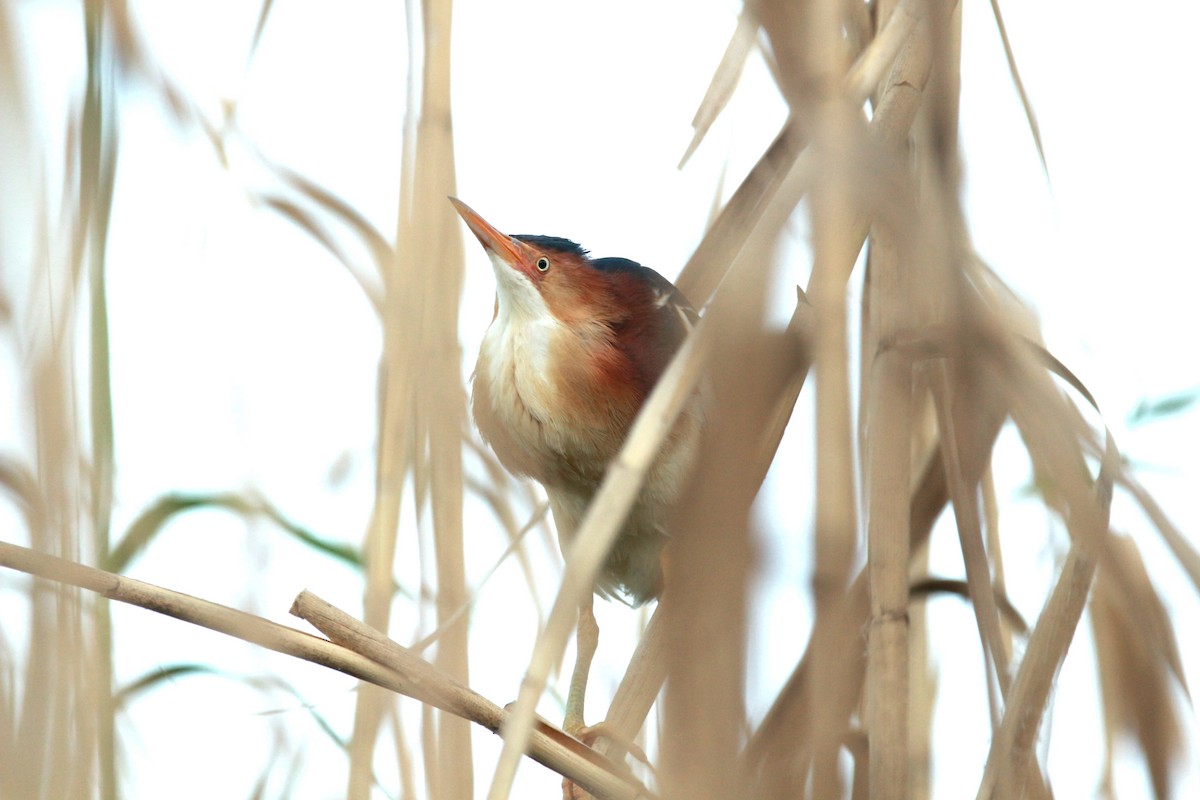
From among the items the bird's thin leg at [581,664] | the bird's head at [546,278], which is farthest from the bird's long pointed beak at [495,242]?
the bird's thin leg at [581,664]

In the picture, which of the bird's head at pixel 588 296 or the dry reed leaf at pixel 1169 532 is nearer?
the dry reed leaf at pixel 1169 532

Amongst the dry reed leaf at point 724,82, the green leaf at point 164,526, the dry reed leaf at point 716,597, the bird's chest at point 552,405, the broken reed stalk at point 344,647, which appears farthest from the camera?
the bird's chest at point 552,405

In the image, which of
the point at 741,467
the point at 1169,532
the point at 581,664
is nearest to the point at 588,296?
Result: the point at 581,664

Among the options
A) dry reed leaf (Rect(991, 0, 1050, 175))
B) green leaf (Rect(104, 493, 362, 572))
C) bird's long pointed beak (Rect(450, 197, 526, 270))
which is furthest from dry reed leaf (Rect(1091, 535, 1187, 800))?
bird's long pointed beak (Rect(450, 197, 526, 270))

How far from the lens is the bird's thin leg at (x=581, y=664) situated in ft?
5.41

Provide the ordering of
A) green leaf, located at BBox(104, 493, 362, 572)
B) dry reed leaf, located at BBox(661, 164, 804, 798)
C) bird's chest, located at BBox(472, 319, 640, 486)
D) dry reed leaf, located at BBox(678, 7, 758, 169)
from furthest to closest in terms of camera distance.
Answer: bird's chest, located at BBox(472, 319, 640, 486) → green leaf, located at BBox(104, 493, 362, 572) → dry reed leaf, located at BBox(678, 7, 758, 169) → dry reed leaf, located at BBox(661, 164, 804, 798)

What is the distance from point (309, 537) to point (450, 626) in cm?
70

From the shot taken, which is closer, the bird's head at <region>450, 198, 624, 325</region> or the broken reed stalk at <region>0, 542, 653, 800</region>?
the broken reed stalk at <region>0, 542, 653, 800</region>

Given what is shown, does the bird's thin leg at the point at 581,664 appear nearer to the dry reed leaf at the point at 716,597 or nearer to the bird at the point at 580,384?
the bird at the point at 580,384

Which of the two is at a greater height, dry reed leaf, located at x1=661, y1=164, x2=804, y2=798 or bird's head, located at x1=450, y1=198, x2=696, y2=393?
bird's head, located at x1=450, y1=198, x2=696, y2=393

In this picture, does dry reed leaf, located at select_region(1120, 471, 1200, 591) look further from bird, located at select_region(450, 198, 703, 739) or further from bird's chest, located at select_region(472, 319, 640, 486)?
bird's chest, located at select_region(472, 319, 640, 486)

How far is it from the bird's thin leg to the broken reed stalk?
752 millimetres

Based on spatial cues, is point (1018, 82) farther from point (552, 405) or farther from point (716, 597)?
point (552, 405)

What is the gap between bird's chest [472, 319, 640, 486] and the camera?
1575mm
